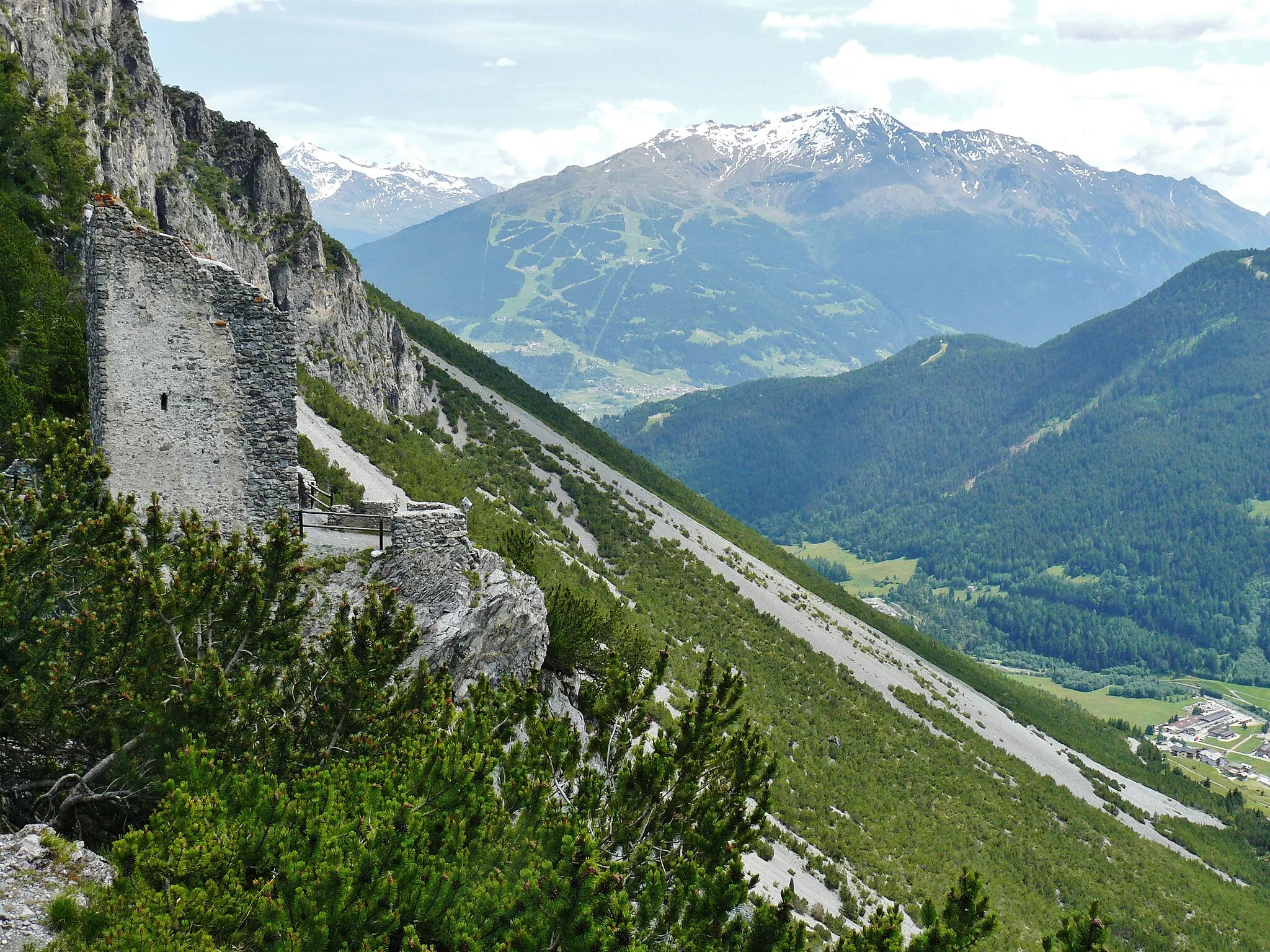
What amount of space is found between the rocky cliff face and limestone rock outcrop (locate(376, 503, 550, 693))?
28470 mm

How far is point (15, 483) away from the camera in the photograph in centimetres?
1558

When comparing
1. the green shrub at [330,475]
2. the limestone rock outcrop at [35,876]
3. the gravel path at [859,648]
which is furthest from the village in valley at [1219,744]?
the limestone rock outcrop at [35,876]

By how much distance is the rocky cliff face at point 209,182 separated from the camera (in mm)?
44625

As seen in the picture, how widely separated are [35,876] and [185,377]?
9.93 meters

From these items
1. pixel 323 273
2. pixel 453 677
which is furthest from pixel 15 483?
pixel 323 273

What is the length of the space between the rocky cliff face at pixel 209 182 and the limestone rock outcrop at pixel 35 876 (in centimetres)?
3454

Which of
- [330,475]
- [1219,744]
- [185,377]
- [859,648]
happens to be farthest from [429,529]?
[1219,744]

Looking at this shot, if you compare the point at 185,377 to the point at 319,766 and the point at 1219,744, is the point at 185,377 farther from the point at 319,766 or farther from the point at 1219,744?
the point at 1219,744

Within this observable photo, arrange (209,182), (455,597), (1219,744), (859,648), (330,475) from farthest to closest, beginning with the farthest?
(1219,744)
(859,648)
(209,182)
(330,475)
(455,597)

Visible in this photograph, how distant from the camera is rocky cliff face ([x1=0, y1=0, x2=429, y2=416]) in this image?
44625mm

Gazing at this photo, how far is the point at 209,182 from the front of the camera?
183 ft

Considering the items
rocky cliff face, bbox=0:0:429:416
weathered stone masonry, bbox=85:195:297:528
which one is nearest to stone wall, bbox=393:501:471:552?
weathered stone masonry, bbox=85:195:297:528

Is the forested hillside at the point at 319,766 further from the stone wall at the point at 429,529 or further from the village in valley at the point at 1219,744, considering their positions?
the village in valley at the point at 1219,744

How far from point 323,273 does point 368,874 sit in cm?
5476
